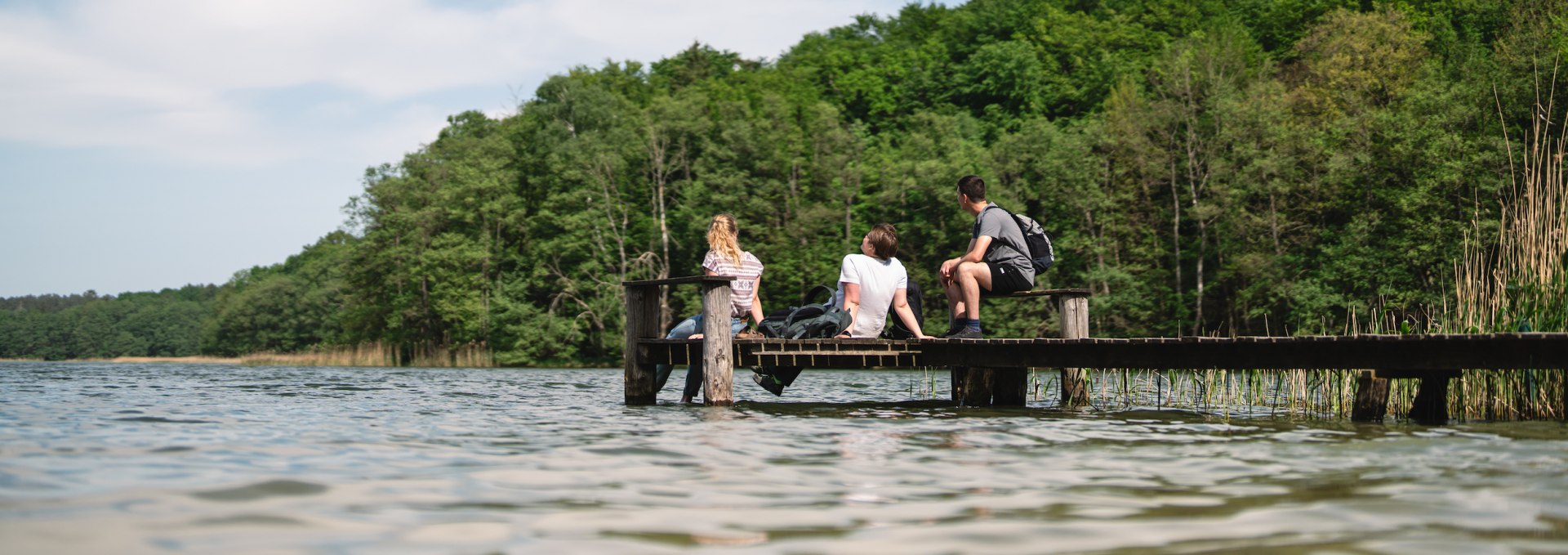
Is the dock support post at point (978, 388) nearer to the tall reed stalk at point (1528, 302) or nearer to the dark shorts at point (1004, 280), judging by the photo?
the dark shorts at point (1004, 280)

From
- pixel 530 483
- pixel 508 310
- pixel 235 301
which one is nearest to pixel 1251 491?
pixel 530 483

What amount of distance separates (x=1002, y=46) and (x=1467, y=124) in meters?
22.8

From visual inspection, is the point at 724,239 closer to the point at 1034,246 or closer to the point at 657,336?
the point at 657,336

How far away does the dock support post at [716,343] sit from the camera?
962 centimetres

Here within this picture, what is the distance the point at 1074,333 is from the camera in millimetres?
10773

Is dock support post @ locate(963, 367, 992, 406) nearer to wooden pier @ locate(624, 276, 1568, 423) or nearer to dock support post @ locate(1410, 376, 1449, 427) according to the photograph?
wooden pier @ locate(624, 276, 1568, 423)

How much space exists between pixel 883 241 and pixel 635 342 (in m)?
2.21

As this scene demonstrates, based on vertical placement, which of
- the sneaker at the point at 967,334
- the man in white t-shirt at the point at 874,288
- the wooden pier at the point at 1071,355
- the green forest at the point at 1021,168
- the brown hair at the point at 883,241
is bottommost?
→ the wooden pier at the point at 1071,355

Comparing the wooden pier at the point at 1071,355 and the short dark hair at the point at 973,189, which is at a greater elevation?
the short dark hair at the point at 973,189

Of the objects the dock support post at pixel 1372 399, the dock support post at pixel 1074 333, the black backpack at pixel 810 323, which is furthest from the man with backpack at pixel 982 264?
the dock support post at pixel 1372 399

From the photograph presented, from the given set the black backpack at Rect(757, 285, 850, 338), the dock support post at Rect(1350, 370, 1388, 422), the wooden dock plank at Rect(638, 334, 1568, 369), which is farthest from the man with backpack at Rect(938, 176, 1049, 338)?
the dock support post at Rect(1350, 370, 1388, 422)

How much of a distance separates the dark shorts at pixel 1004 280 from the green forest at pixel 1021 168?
22.5 m

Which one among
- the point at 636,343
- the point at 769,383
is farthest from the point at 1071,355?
the point at 636,343

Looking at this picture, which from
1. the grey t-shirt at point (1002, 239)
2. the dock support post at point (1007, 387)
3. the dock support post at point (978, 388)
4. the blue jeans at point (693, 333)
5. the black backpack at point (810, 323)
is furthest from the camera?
the blue jeans at point (693, 333)
